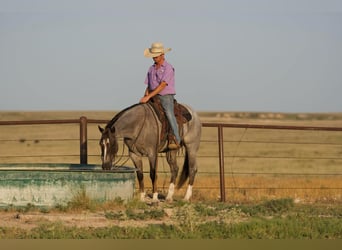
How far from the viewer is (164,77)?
12.7 meters

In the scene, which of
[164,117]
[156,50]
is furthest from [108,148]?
[156,50]

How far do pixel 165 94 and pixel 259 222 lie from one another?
12.4ft

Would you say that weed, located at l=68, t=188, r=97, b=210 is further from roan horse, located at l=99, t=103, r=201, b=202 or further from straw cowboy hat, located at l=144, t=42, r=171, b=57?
straw cowboy hat, located at l=144, t=42, r=171, b=57

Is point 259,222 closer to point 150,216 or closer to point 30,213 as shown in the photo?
point 150,216

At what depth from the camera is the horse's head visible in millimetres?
12167

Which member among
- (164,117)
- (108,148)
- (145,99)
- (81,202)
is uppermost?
(145,99)

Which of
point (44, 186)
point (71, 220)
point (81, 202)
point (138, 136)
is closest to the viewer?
point (71, 220)

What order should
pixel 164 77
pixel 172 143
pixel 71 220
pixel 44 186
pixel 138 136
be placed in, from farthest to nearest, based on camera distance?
pixel 172 143
pixel 138 136
pixel 164 77
pixel 44 186
pixel 71 220

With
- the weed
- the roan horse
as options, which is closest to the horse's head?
the roan horse

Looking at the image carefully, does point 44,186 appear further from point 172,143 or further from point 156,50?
point 156,50

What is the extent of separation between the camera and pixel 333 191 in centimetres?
1622

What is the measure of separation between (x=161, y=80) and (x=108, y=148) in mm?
1371

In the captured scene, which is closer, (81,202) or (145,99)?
(81,202)

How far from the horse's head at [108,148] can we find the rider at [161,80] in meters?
0.90
